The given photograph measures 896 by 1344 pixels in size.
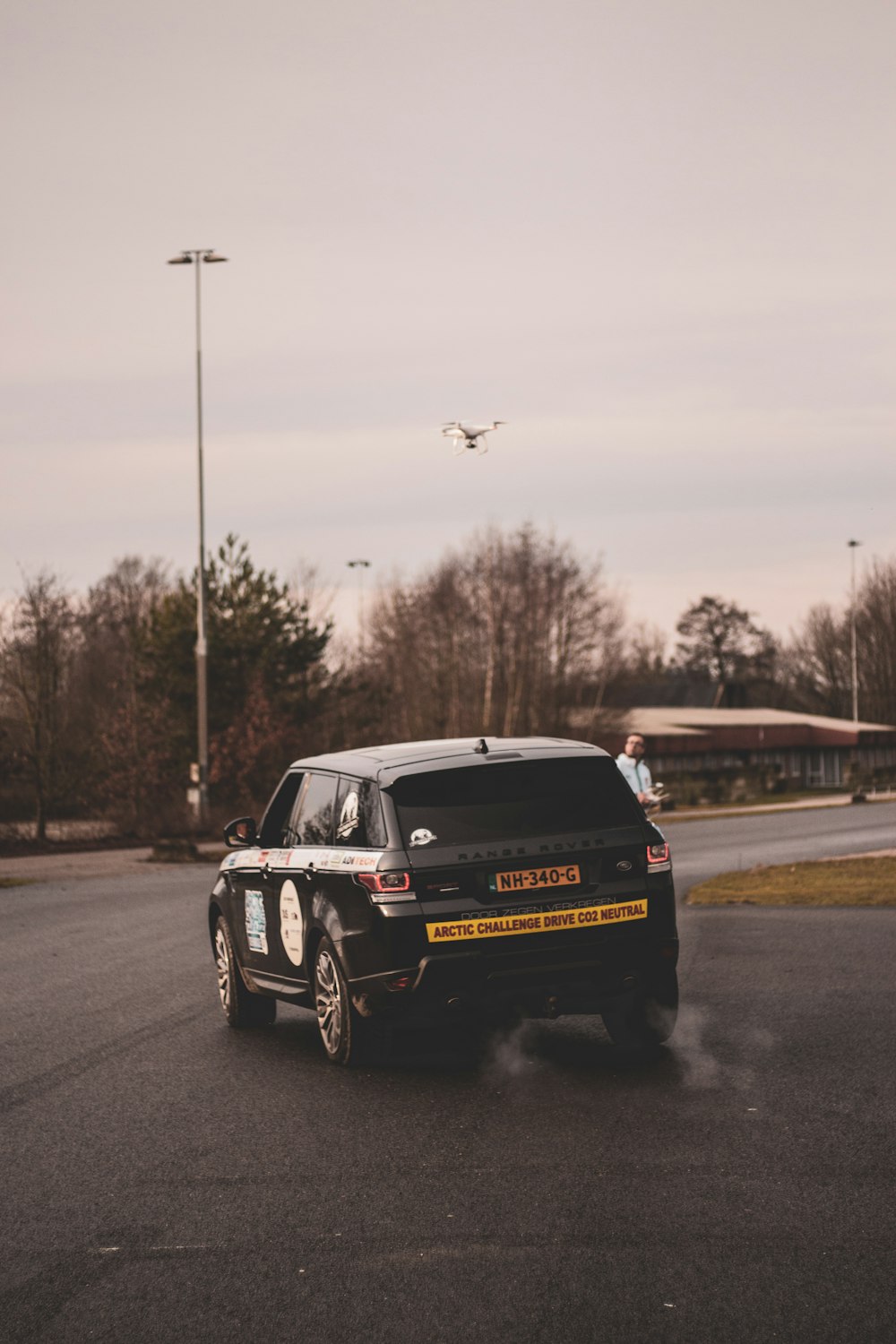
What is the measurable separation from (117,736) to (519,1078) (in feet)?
109

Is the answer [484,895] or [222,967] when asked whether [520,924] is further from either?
[222,967]

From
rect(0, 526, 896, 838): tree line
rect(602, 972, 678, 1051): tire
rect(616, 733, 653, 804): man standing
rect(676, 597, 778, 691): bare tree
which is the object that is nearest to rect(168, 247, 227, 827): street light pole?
rect(0, 526, 896, 838): tree line

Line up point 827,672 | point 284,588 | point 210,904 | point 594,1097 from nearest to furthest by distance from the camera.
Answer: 1. point 594,1097
2. point 210,904
3. point 284,588
4. point 827,672

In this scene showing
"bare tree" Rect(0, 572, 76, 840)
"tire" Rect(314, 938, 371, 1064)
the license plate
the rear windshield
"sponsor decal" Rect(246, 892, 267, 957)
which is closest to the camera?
the license plate

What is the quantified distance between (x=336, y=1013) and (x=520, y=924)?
121cm

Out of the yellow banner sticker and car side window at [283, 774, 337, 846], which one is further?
car side window at [283, 774, 337, 846]

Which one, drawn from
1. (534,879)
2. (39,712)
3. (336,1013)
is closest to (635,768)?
(336,1013)

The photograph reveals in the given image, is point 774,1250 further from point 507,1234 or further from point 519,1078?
point 519,1078

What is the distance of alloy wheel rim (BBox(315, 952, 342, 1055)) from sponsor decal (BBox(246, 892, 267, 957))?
38.3 inches

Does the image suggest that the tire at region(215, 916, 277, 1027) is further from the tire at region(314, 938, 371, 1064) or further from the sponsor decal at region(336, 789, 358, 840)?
the sponsor decal at region(336, 789, 358, 840)

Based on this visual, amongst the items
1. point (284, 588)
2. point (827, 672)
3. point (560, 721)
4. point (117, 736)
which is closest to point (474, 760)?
point (117, 736)

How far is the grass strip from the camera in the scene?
18906 millimetres

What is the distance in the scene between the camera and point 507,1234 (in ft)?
18.0

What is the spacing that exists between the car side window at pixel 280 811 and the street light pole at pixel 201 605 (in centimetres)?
2780
